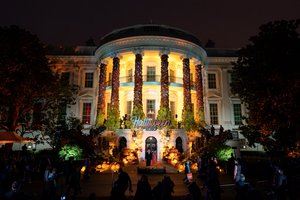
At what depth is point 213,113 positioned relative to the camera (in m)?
29.7

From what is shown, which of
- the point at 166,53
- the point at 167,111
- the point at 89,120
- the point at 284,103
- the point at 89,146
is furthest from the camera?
the point at 89,120

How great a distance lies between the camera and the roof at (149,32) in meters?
25.8

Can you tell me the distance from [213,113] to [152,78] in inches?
329

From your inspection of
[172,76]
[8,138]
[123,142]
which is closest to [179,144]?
[123,142]

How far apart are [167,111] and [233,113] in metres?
10.6

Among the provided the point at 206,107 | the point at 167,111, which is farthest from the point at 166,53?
the point at 206,107

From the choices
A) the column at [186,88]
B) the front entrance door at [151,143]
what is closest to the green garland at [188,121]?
the column at [186,88]

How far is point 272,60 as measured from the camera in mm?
14609

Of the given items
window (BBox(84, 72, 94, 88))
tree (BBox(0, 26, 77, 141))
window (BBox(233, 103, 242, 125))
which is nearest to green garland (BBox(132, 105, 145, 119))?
tree (BBox(0, 26, 77, 141))

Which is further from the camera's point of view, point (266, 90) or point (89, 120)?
point (89, 120)

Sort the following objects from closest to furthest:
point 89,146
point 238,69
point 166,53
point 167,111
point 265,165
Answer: point 265,165 → point 238,69 → point 89,146 → point 167,111 → point 166,53

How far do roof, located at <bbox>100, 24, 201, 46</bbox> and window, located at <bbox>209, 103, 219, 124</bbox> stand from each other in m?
7.79

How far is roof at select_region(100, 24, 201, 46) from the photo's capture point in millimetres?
25766

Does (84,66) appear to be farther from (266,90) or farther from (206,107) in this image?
(266,90)
